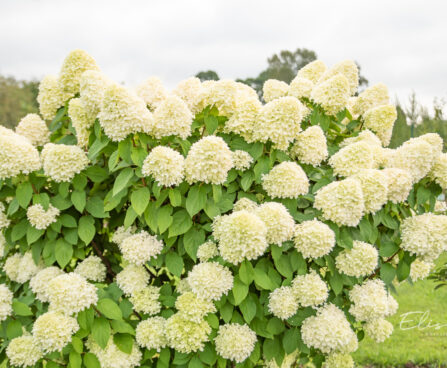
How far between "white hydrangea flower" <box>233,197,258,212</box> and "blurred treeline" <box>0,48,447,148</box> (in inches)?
54.3

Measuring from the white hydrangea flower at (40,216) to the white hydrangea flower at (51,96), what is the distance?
794 mm

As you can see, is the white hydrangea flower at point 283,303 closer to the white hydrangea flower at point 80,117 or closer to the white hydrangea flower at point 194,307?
the white hydrangea flower at point 194,307

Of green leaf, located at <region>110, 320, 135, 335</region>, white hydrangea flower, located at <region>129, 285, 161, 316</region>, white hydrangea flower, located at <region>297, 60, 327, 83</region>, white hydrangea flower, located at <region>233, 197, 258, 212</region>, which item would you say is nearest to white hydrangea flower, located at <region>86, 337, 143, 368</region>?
green leaf, located at <region>110, 320, 135, 335</region>

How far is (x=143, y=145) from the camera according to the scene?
2.23 m

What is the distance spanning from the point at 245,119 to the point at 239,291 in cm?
94

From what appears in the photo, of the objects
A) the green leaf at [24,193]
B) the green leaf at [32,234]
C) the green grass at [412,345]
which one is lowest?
the green grass at [412,345]

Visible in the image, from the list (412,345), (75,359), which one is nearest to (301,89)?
(75,359)

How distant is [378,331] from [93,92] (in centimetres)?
231

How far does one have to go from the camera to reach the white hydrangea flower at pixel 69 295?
213cm

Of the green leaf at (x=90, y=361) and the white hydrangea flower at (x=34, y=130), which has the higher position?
the white hydrangea flower at (x=34, y=130)

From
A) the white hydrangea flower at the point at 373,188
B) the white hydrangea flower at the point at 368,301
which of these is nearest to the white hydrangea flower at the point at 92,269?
the white hydrangea flower at the point at 368,301

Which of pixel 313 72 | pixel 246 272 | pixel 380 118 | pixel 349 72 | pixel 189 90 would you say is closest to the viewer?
pixel 246 272

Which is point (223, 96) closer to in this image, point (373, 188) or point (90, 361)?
point (373, 188)

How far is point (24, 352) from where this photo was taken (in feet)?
7.56
